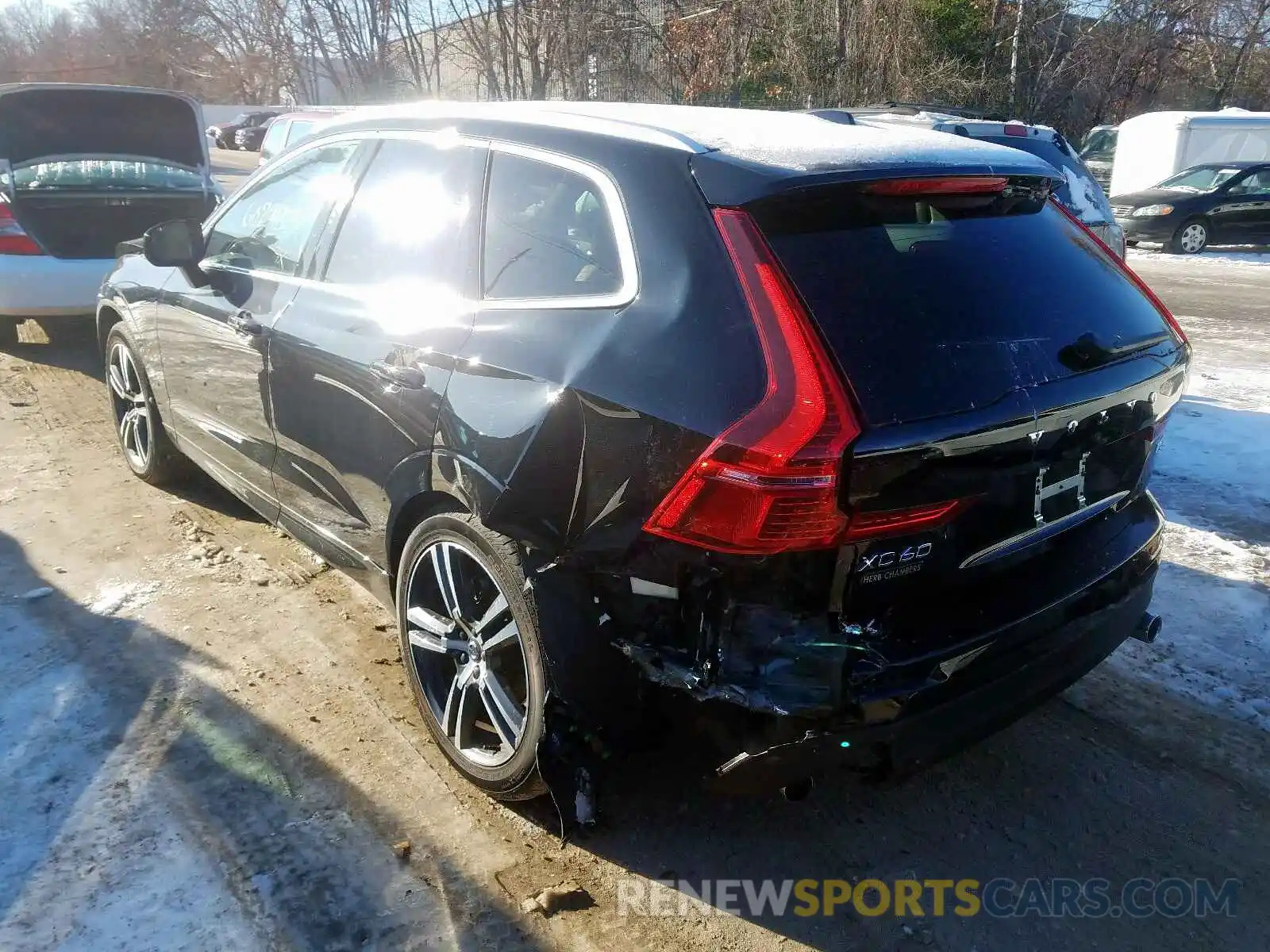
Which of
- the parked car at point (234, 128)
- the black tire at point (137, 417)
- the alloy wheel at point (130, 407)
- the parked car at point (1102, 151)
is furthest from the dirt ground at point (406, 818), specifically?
the parked car at point (234, 128)

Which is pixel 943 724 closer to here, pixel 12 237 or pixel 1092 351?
pixel 1092 351

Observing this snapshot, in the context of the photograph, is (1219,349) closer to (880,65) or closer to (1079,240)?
(1079,240)

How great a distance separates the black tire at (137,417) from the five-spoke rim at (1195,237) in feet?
55.0

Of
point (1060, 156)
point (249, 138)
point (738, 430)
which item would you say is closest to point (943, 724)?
point (738, 430)

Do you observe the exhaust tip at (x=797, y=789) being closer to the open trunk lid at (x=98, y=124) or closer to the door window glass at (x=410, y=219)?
the door window glass at (x=410, y=219)

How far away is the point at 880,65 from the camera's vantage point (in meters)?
20.7

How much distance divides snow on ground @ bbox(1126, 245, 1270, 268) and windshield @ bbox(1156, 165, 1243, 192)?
109 centimetres

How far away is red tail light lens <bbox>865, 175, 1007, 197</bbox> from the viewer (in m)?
2.45

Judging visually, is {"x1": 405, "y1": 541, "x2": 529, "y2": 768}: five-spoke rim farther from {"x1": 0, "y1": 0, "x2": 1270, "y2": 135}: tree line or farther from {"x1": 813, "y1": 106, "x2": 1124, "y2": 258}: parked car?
{"x1": 0, "y1": 0, "x2": 1270, "y2": 135}: tree line

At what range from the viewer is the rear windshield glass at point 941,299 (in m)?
2.21

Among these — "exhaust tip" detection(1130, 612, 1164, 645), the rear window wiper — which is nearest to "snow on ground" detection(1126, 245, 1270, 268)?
"exhaust tip" detection(1130, 612, 1164, 645)

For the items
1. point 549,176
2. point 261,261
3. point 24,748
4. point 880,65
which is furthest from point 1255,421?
point 880,65

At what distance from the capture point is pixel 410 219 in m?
3.22

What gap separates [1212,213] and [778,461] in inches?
695
